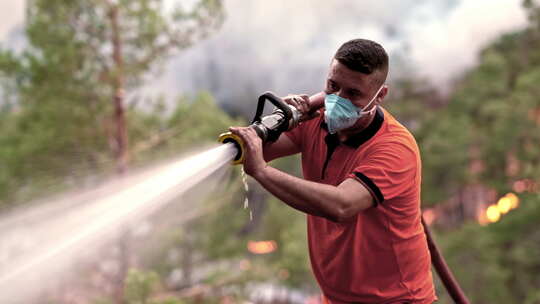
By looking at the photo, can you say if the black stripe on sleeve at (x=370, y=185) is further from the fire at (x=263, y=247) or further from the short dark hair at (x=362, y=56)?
the fire at (x=263, y=247)

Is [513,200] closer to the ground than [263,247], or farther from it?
farther from it

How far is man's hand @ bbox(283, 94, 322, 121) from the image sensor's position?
114 inches

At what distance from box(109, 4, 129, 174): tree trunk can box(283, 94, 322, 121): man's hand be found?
1040cm

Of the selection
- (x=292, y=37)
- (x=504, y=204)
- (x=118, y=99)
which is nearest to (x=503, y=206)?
(x=504, y=204)

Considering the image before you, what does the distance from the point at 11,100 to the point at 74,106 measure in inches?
82.0

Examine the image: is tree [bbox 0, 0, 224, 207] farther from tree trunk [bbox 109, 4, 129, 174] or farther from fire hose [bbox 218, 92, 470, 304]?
fire hose [bbox 218, 92, 470, 304]

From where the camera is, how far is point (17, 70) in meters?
12.6

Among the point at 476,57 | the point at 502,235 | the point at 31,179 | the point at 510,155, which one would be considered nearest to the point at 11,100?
the point at 31,179

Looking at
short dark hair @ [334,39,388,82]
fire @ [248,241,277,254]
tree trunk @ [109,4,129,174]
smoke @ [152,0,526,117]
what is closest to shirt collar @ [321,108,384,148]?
short dark hair @ [334,39,388,82]

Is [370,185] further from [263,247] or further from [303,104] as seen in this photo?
[263,247]

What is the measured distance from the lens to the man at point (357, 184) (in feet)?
7.44

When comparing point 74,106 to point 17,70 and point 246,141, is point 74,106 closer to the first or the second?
point 17,70

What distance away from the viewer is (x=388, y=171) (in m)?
2.42

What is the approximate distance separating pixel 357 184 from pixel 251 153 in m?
0.48
